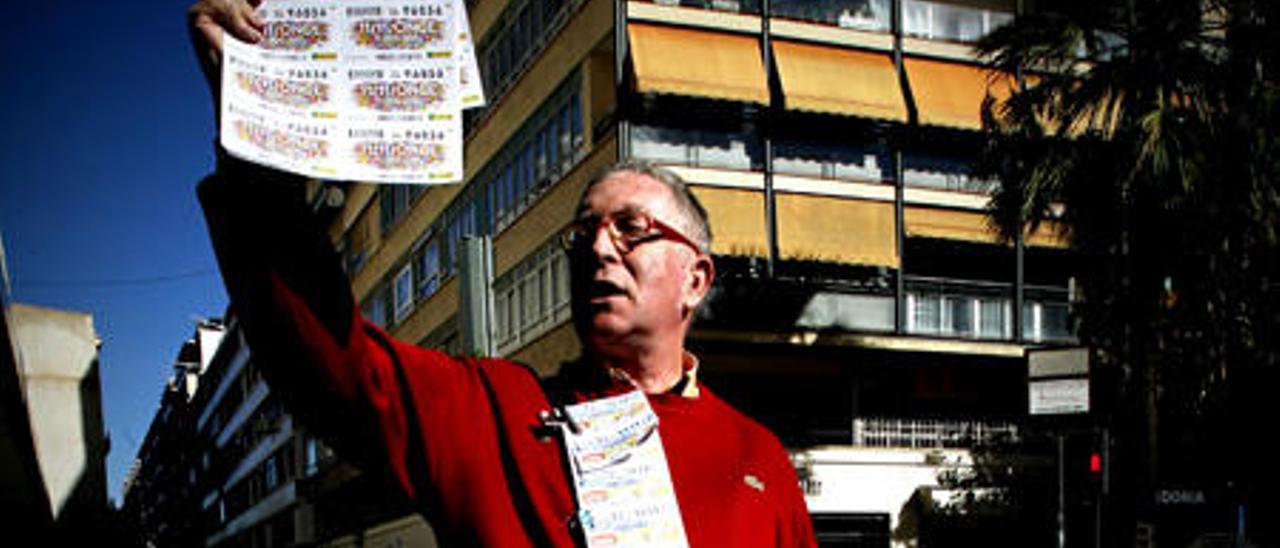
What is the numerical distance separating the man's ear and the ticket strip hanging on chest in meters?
0.36

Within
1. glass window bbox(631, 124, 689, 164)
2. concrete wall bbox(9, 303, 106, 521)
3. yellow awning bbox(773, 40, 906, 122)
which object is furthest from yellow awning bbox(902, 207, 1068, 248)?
concrete wall bbox(9, 303, 106, 521)

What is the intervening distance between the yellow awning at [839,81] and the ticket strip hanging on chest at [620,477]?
723 inches

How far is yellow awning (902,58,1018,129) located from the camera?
2126 cm

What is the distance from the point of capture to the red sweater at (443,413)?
1.62 metres

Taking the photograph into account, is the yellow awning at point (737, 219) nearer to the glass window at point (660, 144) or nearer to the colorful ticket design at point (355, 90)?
the glass window at point (660, 144)

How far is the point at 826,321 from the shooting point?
2089cm

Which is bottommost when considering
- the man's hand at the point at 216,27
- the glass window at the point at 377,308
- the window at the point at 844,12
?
the man's hand at the point at 216,27

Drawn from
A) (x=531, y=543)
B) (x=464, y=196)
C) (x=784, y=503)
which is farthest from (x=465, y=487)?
(x=464, y=196)

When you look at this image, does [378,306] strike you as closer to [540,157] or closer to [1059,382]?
[540,157]

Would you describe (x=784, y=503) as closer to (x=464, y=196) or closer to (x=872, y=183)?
(x=872, y=183)

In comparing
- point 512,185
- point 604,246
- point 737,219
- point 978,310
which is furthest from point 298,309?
point 512,185

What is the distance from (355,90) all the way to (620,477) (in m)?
0.76

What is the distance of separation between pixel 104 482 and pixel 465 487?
121 cm

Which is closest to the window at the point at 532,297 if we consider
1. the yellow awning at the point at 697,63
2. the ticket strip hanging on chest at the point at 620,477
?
the yellow awning at the point at 697,63
